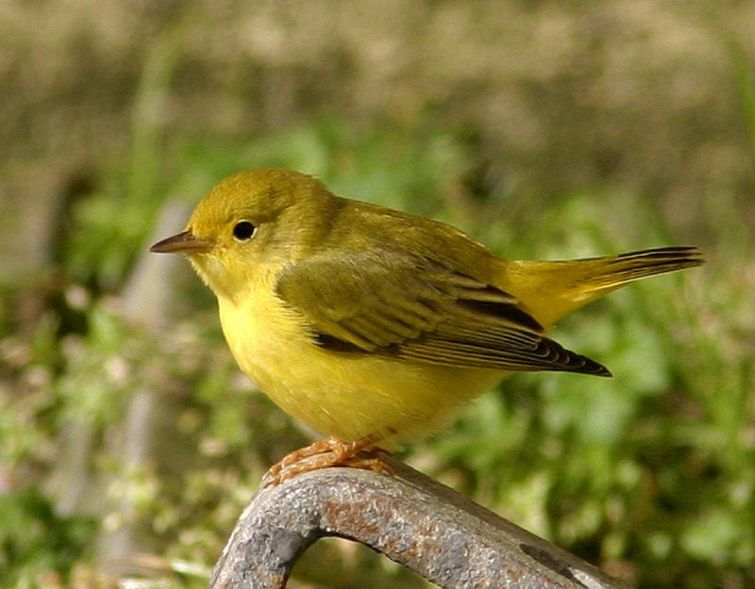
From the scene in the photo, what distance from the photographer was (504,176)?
6477 millimetres

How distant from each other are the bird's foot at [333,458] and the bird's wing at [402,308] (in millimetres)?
223

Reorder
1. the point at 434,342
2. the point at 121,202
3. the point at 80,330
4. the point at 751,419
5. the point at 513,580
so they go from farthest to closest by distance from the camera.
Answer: the point at 121,202 → the point at 80,330 → the point at 751,419 → the point at 434,342 → the point at 513,580

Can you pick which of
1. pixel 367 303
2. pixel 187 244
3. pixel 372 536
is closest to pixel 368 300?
pixel 367 303

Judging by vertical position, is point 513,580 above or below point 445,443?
above

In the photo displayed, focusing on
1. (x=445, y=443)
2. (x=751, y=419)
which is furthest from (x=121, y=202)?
(x=751, y=419)

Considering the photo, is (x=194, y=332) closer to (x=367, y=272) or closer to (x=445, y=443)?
(x=445, y=443)

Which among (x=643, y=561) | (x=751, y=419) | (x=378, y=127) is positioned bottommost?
(x=643, y=561)

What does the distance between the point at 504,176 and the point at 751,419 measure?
7.19 feet

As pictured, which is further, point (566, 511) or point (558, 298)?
point (566, 511)

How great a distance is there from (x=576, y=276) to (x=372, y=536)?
4.12 ft

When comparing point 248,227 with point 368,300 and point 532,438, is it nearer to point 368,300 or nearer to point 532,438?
point 368,300

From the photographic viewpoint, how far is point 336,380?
3.16 metres

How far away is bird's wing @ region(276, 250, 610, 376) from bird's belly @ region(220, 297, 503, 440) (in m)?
0.05

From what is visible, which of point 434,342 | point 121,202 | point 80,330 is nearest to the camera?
point 434,342
